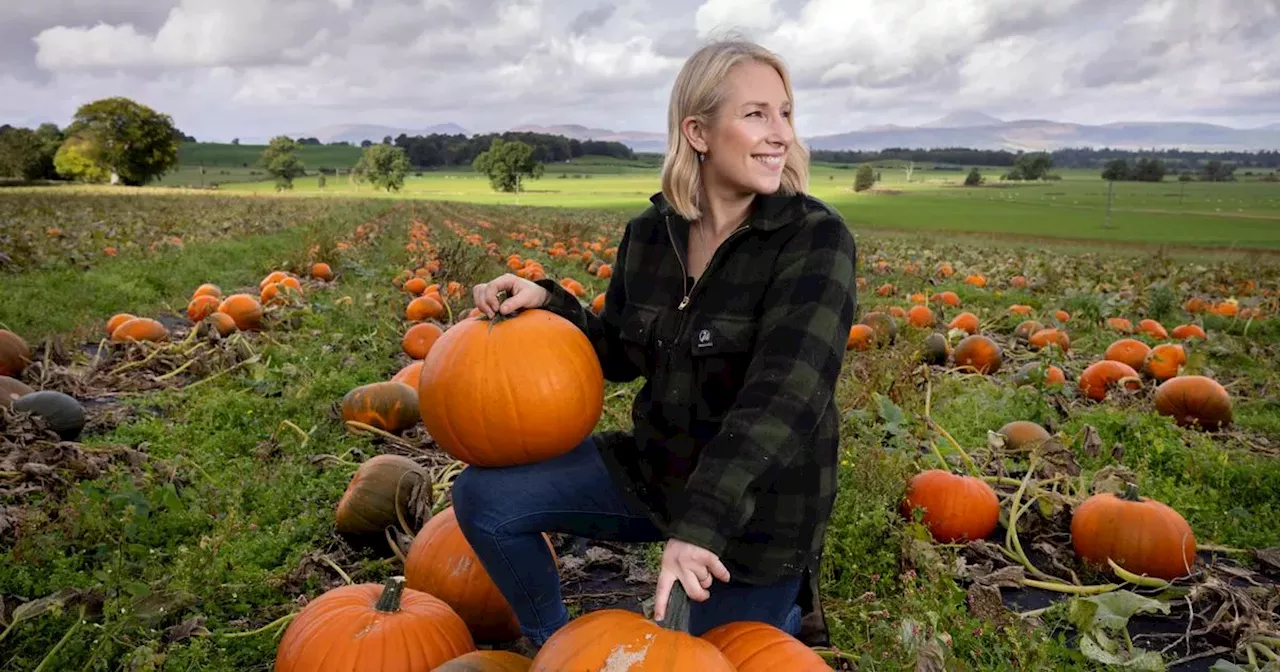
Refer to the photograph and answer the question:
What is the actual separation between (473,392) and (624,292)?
2.37 ft

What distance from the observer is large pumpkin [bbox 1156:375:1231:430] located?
584 centimetres

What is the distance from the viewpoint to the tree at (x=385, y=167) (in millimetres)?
85688

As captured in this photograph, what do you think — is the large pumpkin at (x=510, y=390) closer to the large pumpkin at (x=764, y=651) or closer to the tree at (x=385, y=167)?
the large pumpkin at (x=764, y=651)

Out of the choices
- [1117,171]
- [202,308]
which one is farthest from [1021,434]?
[1117,171]

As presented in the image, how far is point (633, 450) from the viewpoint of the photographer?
298cm

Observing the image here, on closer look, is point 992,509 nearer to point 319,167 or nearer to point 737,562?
point 737,562

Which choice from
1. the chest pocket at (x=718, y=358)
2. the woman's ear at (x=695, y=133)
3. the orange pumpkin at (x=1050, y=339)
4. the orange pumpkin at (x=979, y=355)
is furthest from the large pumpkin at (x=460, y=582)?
the orange pumpkin at (x=1050, y=339)

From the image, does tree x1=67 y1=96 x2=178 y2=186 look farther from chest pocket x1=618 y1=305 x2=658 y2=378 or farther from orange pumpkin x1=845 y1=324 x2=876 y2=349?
chest pocket x1=618 y1=305 x2=658 y2=378

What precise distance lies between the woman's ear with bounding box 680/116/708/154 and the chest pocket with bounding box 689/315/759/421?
0.57m

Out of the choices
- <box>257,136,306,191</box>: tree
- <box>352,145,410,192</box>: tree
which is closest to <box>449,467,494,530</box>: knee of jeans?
<box>352,145,410,192</box>: tree

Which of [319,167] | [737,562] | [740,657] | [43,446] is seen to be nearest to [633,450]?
[737,562]

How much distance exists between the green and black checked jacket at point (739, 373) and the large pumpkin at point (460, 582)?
0.61 m

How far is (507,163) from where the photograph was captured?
70.5m

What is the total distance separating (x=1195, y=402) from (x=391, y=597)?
5.61 metres
